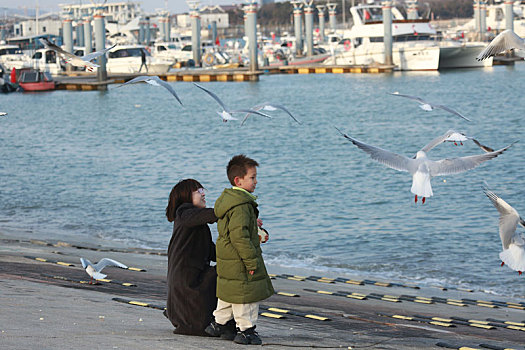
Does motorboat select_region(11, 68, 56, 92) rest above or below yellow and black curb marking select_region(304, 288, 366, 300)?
above

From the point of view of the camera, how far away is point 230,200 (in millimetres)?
5086

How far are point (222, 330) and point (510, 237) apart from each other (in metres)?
2.48

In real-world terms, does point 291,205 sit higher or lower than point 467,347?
lower

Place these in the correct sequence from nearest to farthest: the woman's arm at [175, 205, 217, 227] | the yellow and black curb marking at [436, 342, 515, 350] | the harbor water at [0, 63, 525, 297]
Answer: the woman's arm at [175, 205, 217, 227]
the yellow and black curb marking at [436, 342, 515, 350]
the harbor water at [0, 63, 525, 297]

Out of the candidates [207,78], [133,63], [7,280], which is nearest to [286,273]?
[7,280]

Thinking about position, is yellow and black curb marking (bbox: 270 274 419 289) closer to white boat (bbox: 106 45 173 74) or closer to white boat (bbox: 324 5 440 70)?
white boat (bbox: 324 5 440 70)

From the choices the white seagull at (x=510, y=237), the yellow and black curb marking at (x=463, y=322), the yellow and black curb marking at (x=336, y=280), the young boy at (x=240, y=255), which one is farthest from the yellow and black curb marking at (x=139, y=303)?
the yellow and black curb marking at (x=336, y=280)

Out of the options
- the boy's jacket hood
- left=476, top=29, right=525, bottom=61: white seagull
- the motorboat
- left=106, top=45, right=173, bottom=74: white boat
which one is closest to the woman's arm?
the boy's jacket hood

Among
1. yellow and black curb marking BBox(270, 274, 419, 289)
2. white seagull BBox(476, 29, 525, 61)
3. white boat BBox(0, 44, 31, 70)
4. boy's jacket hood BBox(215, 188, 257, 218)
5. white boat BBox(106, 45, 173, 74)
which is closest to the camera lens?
boy's jacket hood BBox(215, 188, 257, 218)

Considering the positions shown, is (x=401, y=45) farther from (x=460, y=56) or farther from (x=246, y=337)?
(x=246, y=337)

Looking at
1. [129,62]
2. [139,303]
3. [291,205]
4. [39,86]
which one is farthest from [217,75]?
[139,303]

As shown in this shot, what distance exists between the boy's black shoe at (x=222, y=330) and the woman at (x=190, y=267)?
49mm

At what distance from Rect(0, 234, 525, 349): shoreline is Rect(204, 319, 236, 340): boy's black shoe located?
0.16 ft

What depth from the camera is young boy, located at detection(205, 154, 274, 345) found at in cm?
509
